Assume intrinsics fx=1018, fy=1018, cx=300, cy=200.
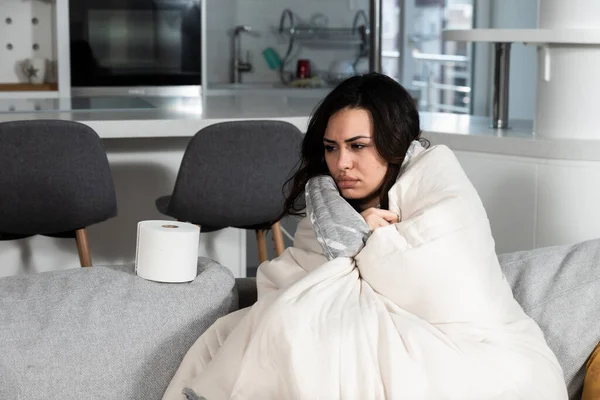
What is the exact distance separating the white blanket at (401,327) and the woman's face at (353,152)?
0.29 feet

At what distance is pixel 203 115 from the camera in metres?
3.84

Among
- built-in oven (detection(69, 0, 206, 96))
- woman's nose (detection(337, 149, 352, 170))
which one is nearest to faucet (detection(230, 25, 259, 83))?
built-in oven (detection(69, 0, 206, 96))

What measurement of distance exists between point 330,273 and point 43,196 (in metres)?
1.52

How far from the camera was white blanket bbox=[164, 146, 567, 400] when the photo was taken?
6.32 feet

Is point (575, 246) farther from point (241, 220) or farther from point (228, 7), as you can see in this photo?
point (228, 7)

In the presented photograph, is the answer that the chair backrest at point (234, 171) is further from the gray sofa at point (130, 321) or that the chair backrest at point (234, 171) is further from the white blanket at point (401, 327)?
the white blanket at point (401, 327)

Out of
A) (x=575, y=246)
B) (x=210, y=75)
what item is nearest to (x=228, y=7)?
(x=210, y=75)

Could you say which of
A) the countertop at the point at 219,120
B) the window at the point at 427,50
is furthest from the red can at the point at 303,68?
the countertop at the point at 219,120

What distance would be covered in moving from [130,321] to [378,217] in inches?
22.6

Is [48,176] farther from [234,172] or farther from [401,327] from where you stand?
[401,327]

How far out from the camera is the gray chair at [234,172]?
11.4ft

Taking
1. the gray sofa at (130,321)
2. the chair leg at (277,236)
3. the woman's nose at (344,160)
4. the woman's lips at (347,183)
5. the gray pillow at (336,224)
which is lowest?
the chair leg at (277,236)

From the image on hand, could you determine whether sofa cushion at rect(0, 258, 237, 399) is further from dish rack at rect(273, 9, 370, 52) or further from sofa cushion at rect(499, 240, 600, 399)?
dish rack at rect(273, 9, 370, 52)

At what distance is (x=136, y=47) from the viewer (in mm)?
6062
